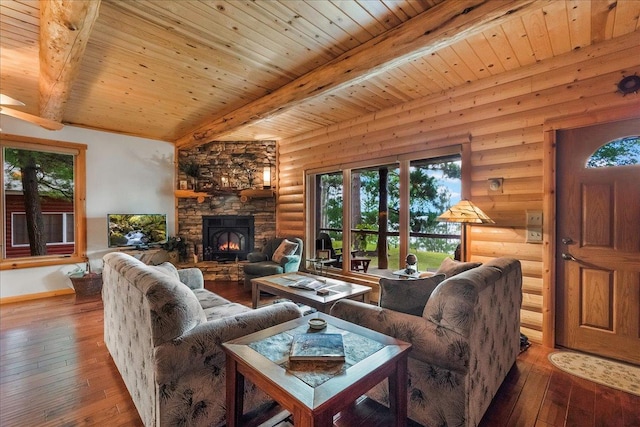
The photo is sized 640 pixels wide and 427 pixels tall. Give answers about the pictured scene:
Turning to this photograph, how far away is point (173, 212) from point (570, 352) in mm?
6504

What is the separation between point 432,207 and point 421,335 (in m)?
2.55

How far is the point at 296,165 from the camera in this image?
5633 millimetres

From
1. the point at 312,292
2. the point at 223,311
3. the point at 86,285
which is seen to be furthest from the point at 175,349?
the point at 86,285

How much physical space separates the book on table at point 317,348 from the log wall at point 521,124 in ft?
8.48

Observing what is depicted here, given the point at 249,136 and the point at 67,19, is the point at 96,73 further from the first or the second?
the point at 249,136

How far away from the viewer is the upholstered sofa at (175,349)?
149 cm

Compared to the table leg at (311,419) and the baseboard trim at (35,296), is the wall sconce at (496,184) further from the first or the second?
the baseboard trim at (35,296)

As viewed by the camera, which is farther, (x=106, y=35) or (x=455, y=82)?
(x=455, y=82)

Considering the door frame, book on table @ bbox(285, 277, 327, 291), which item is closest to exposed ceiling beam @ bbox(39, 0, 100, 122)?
book on table @ bbox(285, 277, 327, 291)

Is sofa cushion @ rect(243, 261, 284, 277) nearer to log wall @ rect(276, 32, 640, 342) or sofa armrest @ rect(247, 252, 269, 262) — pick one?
sofa armrest @ rect(247, 252, 269, 262)

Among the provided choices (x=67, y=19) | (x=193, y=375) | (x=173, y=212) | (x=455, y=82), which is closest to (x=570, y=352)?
(x=455, y=82)

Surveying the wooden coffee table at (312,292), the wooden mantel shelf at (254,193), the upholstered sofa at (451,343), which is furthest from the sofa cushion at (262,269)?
the upholstered sofa at (451,343)

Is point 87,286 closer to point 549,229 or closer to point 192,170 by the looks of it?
point 192,170

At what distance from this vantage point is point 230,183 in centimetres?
592
